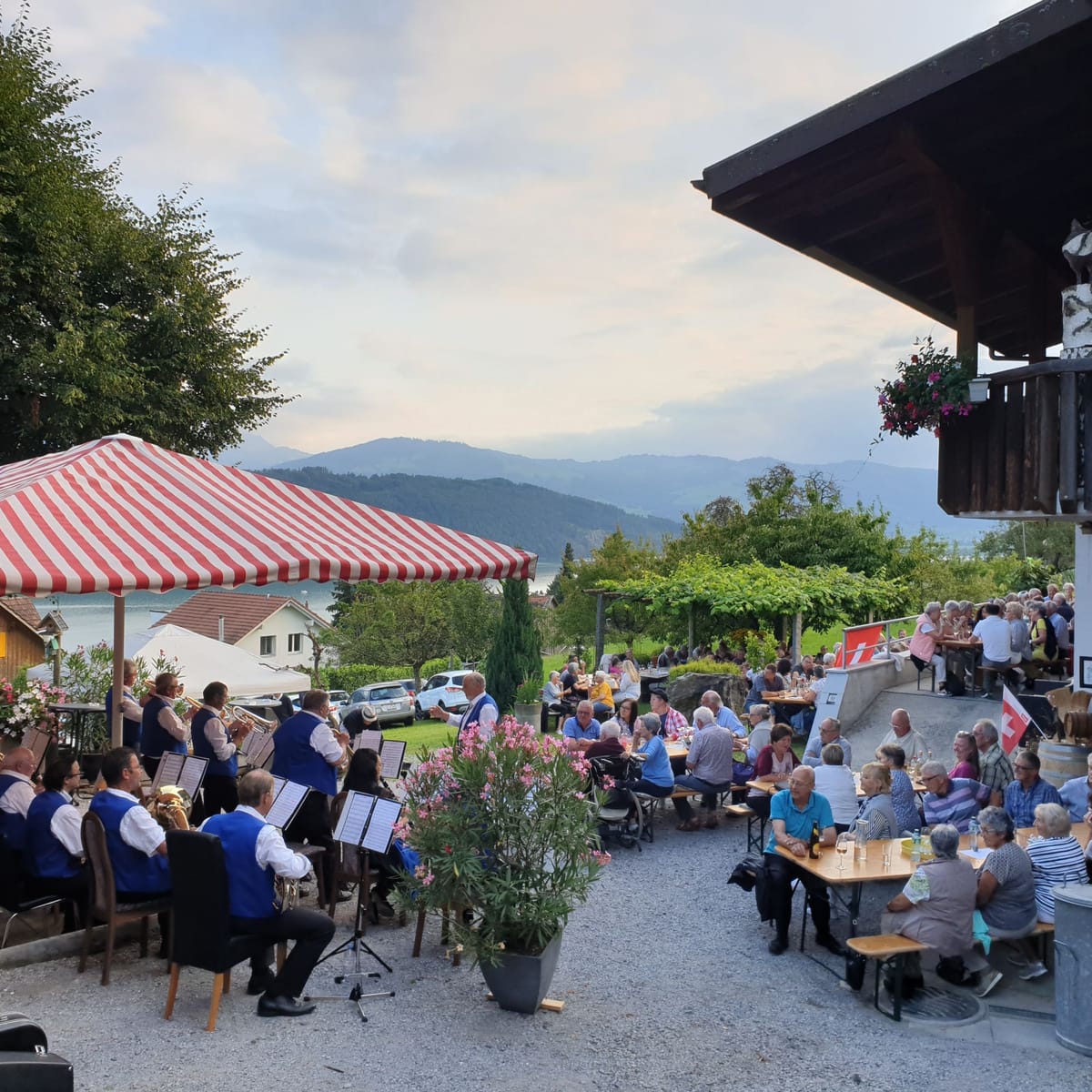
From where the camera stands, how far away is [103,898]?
6.25 m

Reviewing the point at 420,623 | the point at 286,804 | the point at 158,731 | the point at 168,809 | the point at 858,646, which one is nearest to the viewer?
the point at 286,804

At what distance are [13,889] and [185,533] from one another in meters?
2.53

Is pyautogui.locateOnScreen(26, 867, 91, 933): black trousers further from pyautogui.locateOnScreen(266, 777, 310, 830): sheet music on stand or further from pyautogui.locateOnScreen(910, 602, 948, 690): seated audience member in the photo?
pyautogui.locateOnScreen(910, 602, 948, 690): seated audience member

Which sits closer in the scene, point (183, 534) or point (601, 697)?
point (183, 534)

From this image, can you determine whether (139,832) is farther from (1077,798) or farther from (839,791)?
(1077,798)

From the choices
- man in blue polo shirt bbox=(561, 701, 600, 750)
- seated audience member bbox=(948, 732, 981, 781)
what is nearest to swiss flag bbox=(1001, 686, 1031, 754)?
seated audience member bbox=(948, 732, 981, 781)

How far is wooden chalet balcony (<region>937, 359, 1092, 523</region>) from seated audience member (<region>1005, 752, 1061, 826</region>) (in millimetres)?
1988

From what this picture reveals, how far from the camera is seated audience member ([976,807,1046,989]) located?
6578mm

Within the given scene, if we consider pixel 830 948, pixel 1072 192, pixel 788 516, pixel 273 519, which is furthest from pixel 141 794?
pixel 788 516

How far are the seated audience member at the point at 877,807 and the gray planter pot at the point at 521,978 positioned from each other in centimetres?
279

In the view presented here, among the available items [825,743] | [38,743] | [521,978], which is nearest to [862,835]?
[825,743]

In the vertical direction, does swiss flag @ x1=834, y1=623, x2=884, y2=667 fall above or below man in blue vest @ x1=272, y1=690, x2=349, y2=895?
above

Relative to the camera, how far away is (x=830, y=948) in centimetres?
734

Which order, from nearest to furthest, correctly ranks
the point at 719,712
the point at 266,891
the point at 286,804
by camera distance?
the point at 266,891 → the point at 286,804 → the point at 719,712
